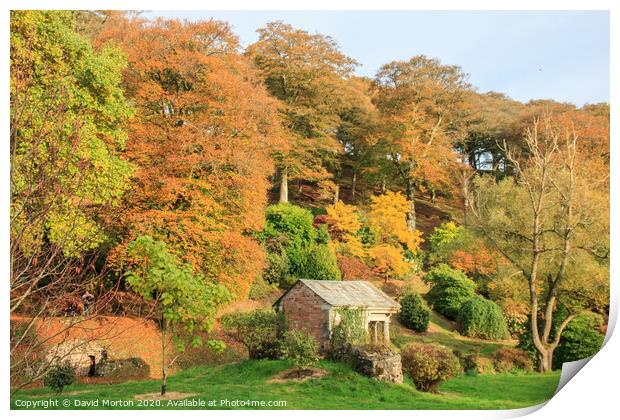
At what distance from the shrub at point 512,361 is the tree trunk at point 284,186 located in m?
6.41

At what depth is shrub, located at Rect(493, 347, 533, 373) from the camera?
1203 cm

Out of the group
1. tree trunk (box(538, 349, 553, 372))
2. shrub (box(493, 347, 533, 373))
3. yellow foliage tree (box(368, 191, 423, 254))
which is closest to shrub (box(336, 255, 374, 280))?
yellow foliage tree (box(368, 191, 423, 254))

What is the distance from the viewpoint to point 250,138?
14.5 m

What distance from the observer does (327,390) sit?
10.7 m

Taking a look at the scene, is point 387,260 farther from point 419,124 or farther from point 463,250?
point 419,124

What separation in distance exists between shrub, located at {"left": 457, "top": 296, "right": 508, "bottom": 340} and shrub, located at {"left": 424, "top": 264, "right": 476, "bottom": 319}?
0.94 ft

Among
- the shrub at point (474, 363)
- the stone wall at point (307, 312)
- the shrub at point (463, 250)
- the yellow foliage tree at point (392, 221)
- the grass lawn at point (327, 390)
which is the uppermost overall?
the yellow foliage tree at point (392, 221)

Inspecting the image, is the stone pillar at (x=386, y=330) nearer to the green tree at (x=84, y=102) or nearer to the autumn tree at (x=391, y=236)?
the autumn tree at (x=391, y=236)

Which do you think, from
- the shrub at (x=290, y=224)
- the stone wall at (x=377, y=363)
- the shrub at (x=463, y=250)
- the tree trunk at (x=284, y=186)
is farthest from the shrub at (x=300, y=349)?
the tree trunk at (x=284, y=186)

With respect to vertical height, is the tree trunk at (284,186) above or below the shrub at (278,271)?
above

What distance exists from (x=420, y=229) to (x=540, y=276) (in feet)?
9.39

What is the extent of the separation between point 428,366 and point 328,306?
2.23 meters

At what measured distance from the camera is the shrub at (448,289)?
47.9 ft

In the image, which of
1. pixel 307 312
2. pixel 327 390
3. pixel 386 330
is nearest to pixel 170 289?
pixel 327 390
